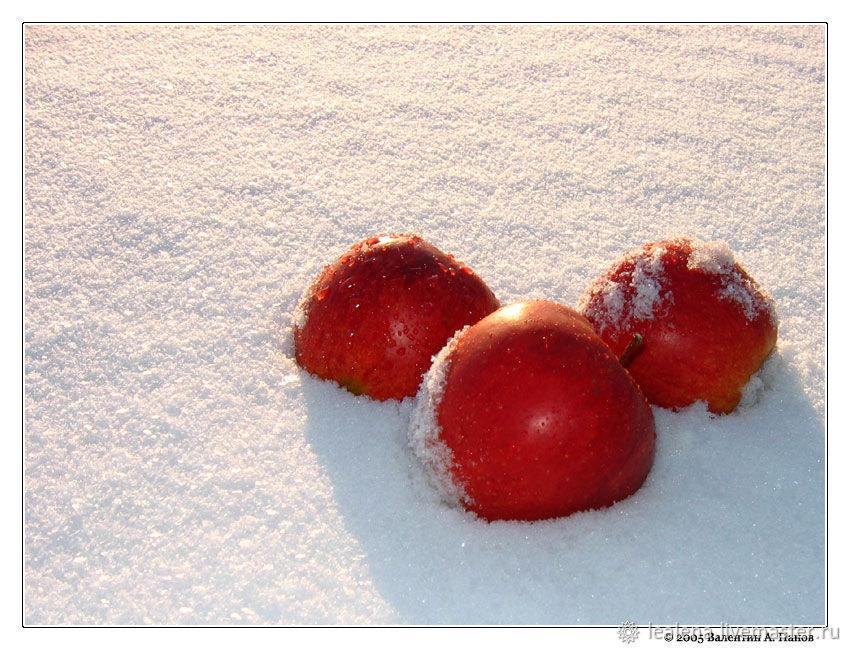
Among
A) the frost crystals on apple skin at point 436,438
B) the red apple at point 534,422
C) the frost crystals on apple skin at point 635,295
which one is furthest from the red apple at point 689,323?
the frost crystals on apple skin at point 436,438

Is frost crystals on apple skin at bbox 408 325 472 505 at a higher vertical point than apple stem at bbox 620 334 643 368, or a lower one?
lower

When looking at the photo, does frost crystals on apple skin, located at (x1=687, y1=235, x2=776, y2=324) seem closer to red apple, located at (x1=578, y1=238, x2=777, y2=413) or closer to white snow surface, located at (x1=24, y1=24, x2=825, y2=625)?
red apple, located at (x1=578, y1=238, x2=777, y2=413)

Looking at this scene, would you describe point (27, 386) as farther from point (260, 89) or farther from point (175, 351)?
point (260, 89)

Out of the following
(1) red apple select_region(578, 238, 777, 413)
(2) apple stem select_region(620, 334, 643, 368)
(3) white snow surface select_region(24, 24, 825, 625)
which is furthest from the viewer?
(1) red apple select_region(578, 238, 777, 413)

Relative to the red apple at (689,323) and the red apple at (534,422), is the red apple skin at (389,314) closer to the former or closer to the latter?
the red apple at (534,422)

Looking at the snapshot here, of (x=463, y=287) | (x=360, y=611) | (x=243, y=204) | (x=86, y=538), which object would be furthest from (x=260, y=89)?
(x=360, y=611)

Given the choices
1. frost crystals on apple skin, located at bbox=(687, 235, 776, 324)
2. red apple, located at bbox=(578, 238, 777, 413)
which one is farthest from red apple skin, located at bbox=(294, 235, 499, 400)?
frost crystals on apple skin, located at bbox=(687, 235, 776, 324)
